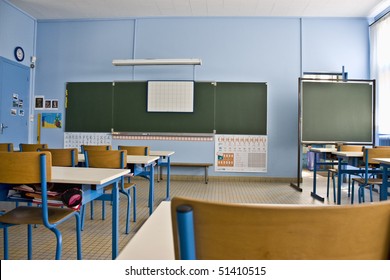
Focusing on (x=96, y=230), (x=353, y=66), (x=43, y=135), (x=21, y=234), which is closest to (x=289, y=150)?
(x=353, y=66)

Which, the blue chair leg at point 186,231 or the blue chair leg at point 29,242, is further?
the blue chair leg at point 29,242

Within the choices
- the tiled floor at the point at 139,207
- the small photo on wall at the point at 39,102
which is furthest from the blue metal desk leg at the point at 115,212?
the small photo on wall at the point at 39,102

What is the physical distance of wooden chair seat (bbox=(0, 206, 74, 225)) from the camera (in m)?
1.59

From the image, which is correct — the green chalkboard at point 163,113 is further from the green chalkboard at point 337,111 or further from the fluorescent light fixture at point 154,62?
the green chalkboard at point 337,111

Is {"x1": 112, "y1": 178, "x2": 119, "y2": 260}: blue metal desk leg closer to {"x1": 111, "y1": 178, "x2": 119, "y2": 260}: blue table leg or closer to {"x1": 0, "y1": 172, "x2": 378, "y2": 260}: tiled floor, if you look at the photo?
{"x1": 111, "y1": 178, "x2": 119, "y2": 260}: blue table leg

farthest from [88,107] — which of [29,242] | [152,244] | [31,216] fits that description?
[152,244]

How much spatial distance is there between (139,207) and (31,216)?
1.94 metres

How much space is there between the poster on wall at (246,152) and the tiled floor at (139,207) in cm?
36

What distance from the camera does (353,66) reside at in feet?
18.1

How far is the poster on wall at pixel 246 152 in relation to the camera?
555cm

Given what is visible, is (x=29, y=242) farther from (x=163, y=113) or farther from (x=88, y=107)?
(x=88, y=107)

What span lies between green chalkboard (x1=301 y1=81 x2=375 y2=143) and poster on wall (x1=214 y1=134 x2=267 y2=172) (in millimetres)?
888
